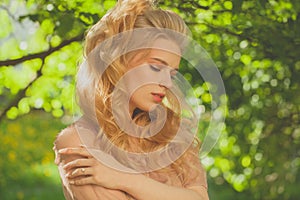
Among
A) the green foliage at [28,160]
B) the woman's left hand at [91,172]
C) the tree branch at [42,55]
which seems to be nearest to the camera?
the woman's left hand at [91,172]

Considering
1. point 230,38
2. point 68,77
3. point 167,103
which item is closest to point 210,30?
point 230,38

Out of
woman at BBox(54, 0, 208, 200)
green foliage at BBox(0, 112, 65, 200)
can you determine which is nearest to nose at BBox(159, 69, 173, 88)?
woman at BBox(54, 0, 208, 200)

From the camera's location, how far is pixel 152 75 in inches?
65.4

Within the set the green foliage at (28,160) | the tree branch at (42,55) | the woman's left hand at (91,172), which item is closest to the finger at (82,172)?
the woman's left hand at (91,172)

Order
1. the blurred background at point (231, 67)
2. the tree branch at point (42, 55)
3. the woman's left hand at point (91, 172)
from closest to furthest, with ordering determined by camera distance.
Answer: the woman's left hand at point (91, 172) < the blurred background at point (231, 67) < the tree branch at point (42, 55)

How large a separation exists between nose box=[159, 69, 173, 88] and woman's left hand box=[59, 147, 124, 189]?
0.23 m

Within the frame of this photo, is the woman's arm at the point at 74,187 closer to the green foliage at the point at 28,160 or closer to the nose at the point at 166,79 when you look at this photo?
the nose at the point at 166,79

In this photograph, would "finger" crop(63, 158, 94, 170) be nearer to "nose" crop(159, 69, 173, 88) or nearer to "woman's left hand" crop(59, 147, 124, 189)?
"woman's left hand" crop(59, 147, 124, 189)

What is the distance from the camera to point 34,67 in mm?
4547

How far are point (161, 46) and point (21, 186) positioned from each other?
17.8 feet

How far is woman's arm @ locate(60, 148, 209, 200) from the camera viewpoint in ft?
5.23

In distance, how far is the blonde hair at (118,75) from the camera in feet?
5.46

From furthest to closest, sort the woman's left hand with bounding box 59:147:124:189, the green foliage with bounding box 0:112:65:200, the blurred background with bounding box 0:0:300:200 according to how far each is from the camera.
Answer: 1. the green foliage with bounding box 0:112:65:200
2. the blurred background with bounding box 0:0:300:200
3. the woman's left hand with bounding box 59:147:124:189

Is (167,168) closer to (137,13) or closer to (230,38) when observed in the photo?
(137,13)
